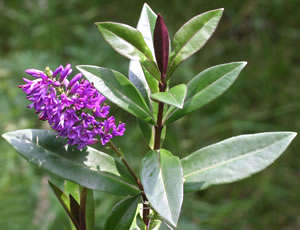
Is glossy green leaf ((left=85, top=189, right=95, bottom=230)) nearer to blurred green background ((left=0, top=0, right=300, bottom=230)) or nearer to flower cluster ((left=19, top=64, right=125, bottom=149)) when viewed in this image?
flower cluster ((left=19, top=64, right=125, bottom=149))

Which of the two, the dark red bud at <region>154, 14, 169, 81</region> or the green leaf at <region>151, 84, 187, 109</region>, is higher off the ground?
the dark red bud at <region>154, 14, 169, 81</region>

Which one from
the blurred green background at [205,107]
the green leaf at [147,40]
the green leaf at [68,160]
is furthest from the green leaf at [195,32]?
the blurred green background at [205,107]

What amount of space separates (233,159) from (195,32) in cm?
28

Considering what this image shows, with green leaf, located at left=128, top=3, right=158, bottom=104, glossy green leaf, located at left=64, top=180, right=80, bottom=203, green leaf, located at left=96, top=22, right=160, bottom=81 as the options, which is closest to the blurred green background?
glossy green leaf, located at left=64, top=180, right=80, bottom=203

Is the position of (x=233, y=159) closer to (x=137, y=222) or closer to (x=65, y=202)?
(x=137, y=222)

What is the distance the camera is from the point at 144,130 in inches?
38.9

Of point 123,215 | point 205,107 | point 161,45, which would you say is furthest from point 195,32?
point 205,107

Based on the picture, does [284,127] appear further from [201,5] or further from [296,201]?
[201,5]

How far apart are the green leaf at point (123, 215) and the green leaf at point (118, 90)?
0.62 feet

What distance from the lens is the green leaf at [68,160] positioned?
0.84m

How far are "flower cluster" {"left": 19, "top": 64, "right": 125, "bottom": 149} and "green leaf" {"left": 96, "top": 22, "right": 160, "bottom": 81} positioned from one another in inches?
4.0

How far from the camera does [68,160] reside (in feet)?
2.84

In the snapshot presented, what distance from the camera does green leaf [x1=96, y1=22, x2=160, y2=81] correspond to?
818 mm

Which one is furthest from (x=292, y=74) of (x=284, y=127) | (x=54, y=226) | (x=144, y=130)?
(x=144, y=130)
